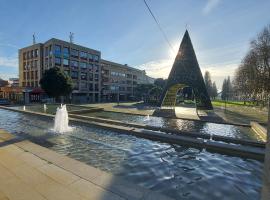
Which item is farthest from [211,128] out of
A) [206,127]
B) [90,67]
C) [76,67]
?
[90,67]

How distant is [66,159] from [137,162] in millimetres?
2363

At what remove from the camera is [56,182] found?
4484 millimetres

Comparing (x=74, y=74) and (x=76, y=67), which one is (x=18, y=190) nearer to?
(x=74, y=74)

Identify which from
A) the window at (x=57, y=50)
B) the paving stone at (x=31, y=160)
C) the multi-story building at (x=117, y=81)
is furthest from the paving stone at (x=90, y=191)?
the multi-story building at (x=117, y=81)

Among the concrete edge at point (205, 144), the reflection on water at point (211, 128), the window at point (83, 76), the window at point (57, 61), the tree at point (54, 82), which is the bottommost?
the reflection on water at point (211, 128)

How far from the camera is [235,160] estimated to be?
7.30 m

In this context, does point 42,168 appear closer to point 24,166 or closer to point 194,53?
point 24,166

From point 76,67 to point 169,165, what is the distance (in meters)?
56.6

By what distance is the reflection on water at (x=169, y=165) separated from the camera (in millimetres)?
4977

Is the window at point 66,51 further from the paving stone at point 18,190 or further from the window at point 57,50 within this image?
the paving stone at point 18,190

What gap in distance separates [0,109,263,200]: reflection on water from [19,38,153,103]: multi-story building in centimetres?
4451

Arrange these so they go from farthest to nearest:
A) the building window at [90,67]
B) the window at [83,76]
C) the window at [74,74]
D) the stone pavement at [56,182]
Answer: the building window at [90,67] → the window at [83,76] → the window at [74,74] → the stone pavement at [56,182]

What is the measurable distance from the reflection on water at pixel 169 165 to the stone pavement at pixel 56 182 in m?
0.97

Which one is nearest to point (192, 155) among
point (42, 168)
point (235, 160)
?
point (235, 160)
